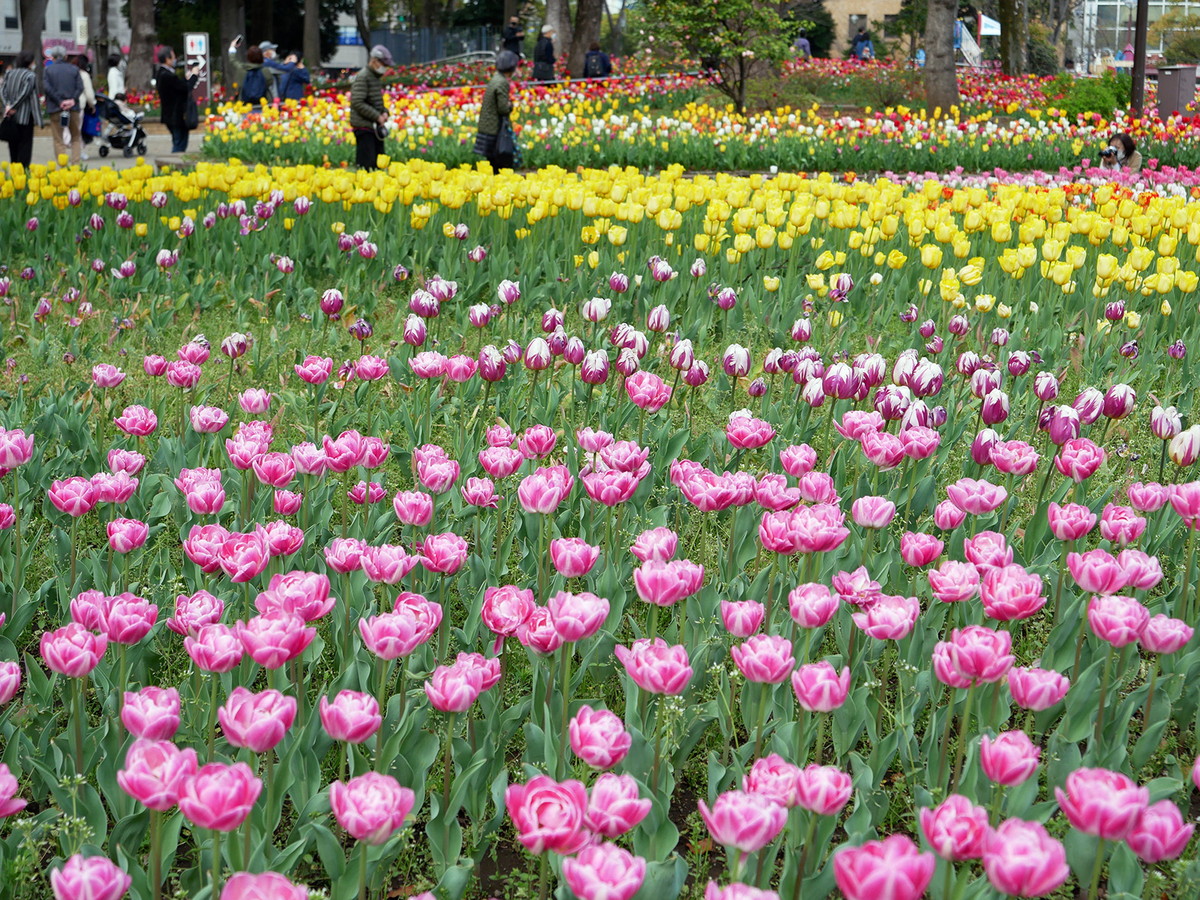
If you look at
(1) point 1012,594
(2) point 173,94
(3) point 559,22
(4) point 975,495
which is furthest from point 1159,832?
(3) point 559,22

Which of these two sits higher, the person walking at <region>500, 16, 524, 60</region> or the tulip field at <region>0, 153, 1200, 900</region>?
the person walking at <region>500, 16, 524, 60</region>

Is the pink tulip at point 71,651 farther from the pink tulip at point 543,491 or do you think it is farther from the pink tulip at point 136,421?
the pink tulip at point 136,421

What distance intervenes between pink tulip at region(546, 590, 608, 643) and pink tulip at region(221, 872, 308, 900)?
24.6 inches

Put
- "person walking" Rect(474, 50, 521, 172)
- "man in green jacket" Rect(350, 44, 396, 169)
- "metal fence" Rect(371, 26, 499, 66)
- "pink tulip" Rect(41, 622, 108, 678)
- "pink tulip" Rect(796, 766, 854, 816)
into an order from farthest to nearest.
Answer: "metal fence" Rect(371, 26, 499, 66), "person walking" Rect(474, 50, 521, 172), "man in green jacket" Rect(350, 44, 396, 169), "pink tulip" Rect(41, 622, 108, 678), "pink tulip" Rect(796, 766, 854, 816)

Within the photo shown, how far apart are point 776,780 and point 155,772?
699mm

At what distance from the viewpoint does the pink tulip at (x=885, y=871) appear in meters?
1.18

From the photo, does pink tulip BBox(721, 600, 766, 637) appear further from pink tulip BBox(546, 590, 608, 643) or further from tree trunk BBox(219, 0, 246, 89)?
tree trunk BBox(219, 0, 246, 89)

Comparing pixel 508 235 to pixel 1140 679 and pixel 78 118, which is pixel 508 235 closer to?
pixel 1140 679

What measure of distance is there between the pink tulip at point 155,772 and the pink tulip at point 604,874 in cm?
45

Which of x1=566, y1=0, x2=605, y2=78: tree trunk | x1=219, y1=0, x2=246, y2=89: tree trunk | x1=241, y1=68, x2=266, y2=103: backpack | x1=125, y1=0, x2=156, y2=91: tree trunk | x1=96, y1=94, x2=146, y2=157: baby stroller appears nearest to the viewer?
x1=96, y1=94, x2=146, y2=157: baby stroller

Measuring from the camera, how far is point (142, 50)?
28.3 metres

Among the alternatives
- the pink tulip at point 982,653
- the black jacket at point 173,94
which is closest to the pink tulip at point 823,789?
the pink tulip at point 982,653

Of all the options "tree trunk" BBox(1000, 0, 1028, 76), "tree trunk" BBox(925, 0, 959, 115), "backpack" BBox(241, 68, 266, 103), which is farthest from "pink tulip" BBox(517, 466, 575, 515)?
"tree trunk" BBox(1000, 0, 1028, 76)

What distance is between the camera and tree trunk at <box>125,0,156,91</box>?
27516 millimetres
